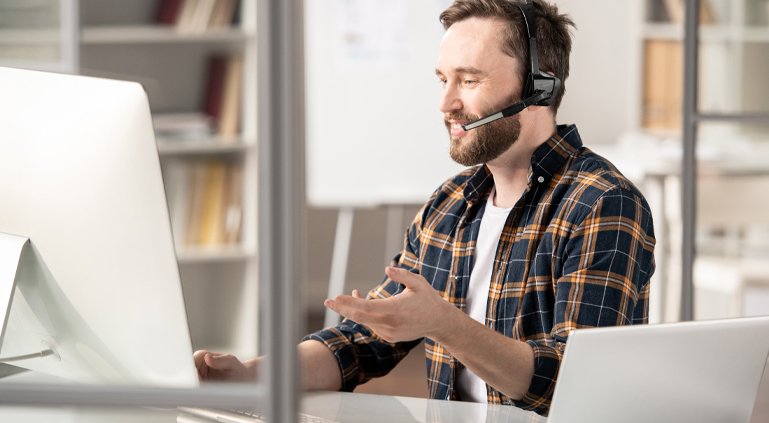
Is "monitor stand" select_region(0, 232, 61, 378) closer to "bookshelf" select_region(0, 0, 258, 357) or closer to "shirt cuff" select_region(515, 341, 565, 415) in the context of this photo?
"shirt cuff" select_region(515, 341, 565, 415)

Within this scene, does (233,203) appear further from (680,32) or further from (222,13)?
(680,32)

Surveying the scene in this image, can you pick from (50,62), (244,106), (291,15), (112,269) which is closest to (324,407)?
(112,269)

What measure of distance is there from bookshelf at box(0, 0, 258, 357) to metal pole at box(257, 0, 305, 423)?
2.46 meters

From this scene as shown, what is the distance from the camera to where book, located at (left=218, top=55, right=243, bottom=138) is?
3.03m

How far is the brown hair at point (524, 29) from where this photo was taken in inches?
50.9

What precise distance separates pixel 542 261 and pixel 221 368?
0.46 metres

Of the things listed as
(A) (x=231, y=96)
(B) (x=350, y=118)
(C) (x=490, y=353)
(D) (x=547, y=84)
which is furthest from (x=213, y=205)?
(C) (x=490, y=353)

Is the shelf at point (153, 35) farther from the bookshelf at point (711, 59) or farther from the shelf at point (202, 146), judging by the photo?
the bookshelf at point (711, 59)

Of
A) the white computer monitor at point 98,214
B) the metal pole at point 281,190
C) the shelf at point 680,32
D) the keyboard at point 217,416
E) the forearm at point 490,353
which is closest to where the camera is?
the metal pole at point 281,190

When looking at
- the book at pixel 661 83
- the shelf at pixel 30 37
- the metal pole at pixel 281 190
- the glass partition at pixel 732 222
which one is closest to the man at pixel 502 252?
the metal pole at pixel 281 190

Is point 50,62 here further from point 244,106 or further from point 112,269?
point 112,269

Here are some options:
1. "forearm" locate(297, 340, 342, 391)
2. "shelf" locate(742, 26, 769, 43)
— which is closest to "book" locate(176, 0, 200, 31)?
"forearm" locate(297, 340, 342, 391)

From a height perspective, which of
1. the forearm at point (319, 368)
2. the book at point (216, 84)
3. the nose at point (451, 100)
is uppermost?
the book at point (216, 84)

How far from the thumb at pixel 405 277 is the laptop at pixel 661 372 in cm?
18
